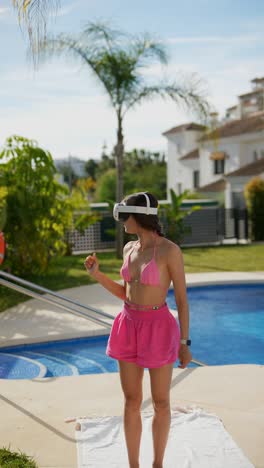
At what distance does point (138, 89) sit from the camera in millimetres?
17422

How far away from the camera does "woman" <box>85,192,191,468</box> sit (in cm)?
348

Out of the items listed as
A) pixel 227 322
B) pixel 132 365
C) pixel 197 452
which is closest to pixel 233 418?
pixel 197 452

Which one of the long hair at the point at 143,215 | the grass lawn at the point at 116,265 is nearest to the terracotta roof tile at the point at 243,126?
the grass lawn at the point at 116,265

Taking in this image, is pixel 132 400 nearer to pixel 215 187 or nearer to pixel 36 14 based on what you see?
pixel 36 14

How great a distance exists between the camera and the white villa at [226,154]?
33.4 metres

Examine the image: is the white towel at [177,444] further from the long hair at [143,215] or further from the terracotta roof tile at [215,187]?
the terracotta roof tile at [215,187]

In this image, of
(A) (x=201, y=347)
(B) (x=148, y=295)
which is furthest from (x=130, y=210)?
(A) (x=201, y=347)

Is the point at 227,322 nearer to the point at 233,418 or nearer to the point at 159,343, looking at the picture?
the point at 233,418

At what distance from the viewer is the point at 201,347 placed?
29.3 ft

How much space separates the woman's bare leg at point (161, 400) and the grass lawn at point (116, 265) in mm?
6861

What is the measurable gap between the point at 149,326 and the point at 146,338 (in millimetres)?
70

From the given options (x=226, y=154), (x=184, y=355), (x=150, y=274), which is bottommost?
(x=184, y=355)

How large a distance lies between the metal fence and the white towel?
46.4 feet

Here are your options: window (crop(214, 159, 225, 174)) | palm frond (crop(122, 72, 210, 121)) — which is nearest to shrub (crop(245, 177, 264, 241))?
palm frond (crop(122, 72, 210, 121))
